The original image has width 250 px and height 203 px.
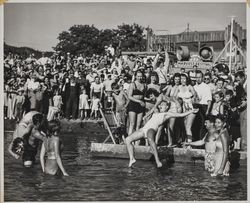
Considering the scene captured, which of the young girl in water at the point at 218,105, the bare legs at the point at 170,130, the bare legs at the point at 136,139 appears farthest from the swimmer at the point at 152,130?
the young girl in water at the point at 218,105

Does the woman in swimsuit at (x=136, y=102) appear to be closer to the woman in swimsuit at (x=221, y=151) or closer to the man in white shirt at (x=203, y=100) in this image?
the man in white shirt at (x=203, y=100)

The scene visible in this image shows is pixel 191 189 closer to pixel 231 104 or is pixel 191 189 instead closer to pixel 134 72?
pixel 231 104

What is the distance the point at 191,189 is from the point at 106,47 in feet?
10.9

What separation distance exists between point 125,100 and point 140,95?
61cm

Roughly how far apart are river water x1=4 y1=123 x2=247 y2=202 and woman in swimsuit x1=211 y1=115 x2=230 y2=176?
0.16 metres

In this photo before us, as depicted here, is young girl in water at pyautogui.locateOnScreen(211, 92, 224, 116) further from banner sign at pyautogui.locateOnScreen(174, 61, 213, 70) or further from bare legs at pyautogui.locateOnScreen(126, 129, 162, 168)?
bare legs at pyautogui.locateOnScreen(126, 129, 162, 168)

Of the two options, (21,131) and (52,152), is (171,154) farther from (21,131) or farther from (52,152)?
(21,131)

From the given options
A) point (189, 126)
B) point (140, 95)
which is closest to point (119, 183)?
point (140, 95)

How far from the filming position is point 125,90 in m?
10.7

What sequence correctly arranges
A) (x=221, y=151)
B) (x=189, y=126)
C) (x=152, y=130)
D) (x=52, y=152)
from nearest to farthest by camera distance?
1. (x=52, y=152)
2. (x=221, y=151)
3. (x=152, y=130)
4. (x=189, y=126)

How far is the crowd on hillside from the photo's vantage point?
33.1ft

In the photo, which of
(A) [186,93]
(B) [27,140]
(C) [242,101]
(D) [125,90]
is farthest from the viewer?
(D) [125,90]

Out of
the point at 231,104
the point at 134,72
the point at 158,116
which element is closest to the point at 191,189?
the point at 158,116

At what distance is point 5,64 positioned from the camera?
9484 mm
